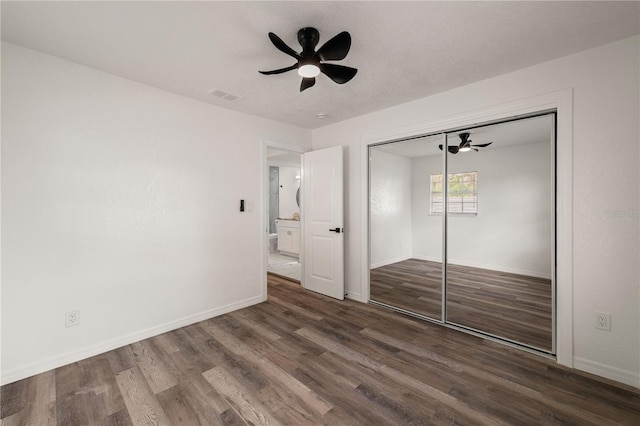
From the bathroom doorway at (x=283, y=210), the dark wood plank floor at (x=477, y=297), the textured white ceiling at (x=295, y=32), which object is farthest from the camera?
the bathroom doorway at (x=283, y=210)

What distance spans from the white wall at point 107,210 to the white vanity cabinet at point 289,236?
3.15 m

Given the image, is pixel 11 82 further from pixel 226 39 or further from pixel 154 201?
pixel 226 39

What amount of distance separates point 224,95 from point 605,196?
355 cm

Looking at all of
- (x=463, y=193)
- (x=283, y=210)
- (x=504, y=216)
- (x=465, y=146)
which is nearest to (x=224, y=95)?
(x=465, y=146)

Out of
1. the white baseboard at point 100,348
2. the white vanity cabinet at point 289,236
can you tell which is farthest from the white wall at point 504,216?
the white vanity cabinet at point 289,236

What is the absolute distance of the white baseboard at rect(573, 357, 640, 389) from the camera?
204 cm

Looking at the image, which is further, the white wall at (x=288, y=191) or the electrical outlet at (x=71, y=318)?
the white wall at (x=288, y=191)

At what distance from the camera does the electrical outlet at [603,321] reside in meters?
2.13

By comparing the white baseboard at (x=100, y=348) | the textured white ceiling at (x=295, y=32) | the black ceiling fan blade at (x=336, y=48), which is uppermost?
the textured white ceiling at (x=295, y=32)

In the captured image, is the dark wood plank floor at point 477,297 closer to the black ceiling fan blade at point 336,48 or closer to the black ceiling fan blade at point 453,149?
the black ceiling fan blade at point 453,149

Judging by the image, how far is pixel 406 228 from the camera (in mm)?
3701

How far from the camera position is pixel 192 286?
3152mm

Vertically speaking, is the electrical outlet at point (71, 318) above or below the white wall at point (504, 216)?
below

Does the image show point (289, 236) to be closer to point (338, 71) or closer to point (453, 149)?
point (453, 149)
